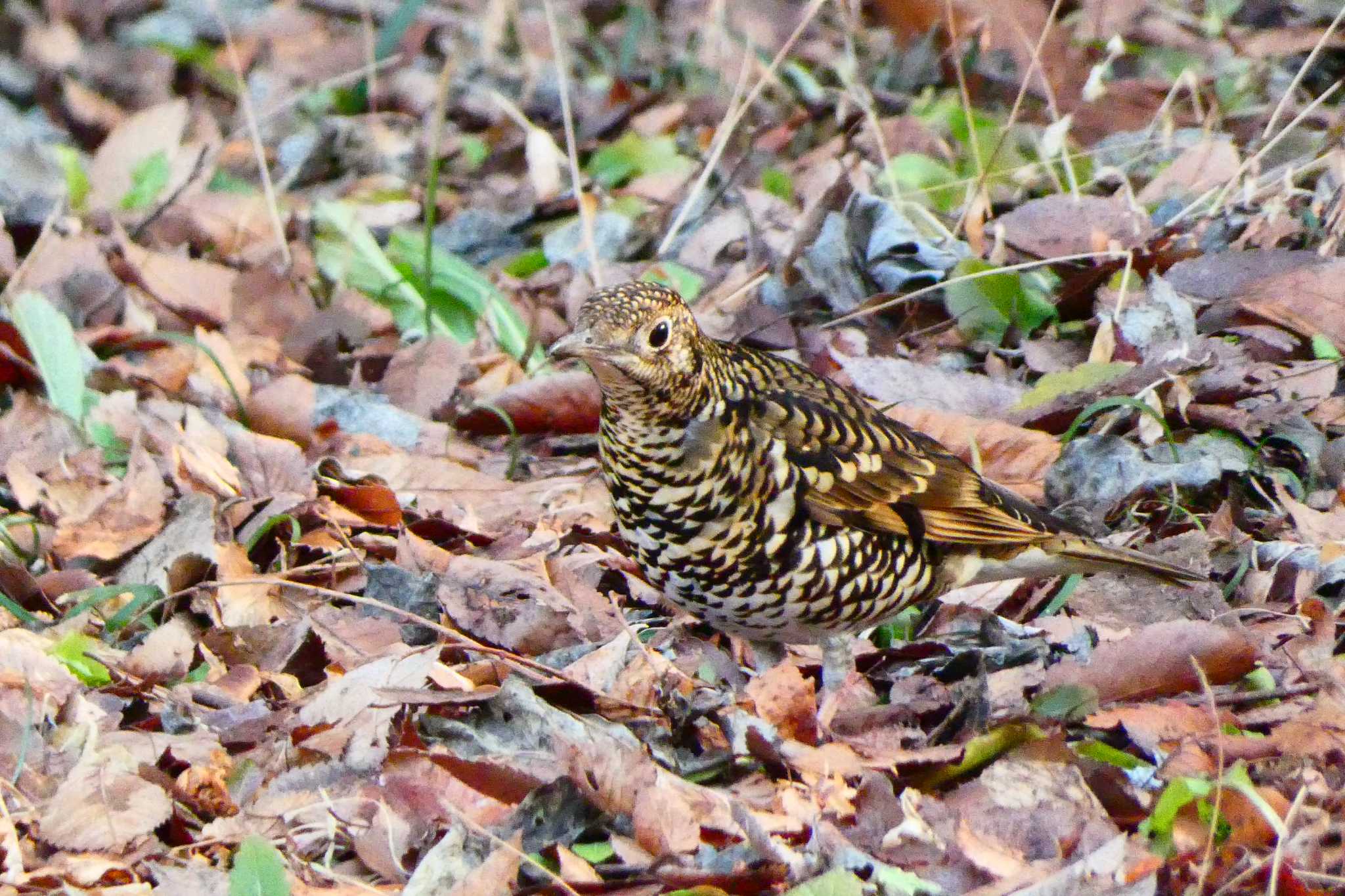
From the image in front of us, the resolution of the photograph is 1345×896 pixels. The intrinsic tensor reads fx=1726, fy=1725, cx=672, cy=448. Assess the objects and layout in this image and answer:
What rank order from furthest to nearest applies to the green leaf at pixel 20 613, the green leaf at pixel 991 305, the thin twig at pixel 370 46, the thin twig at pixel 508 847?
the thin twig at pixel 370 46
the green leaf at pixel 991 305
the green leaf at pixel 20 613
the thin twig at pixel 508 847

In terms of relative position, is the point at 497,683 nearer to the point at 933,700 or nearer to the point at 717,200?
the point at 933,700

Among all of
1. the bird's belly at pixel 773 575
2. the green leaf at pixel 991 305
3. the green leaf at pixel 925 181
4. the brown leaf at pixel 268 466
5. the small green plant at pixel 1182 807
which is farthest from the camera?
the green leaf at pixel 925 181

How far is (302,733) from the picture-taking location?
386 centimetres

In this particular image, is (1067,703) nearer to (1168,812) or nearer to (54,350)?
(1168,812)

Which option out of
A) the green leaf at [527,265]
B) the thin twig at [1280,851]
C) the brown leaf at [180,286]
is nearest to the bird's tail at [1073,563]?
the thin twig at [1280,851]

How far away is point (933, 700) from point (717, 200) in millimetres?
3568

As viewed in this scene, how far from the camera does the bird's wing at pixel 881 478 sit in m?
4.45

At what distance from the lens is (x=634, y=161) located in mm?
8117

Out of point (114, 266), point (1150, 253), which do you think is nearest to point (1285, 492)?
point (1150, 253)

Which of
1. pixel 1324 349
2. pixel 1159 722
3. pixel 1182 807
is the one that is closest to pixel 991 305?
pixel 1324 349

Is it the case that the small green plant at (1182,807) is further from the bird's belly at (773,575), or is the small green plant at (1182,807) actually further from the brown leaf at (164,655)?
the brown leaf at (164,655)

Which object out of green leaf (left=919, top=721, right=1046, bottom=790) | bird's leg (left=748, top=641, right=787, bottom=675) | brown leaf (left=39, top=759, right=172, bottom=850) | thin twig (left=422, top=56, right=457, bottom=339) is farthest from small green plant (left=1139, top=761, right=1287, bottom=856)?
thin twig (left=422, top=56, right=457, bottom=339)

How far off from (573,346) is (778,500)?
78cm

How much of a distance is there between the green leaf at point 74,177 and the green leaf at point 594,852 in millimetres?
4844
